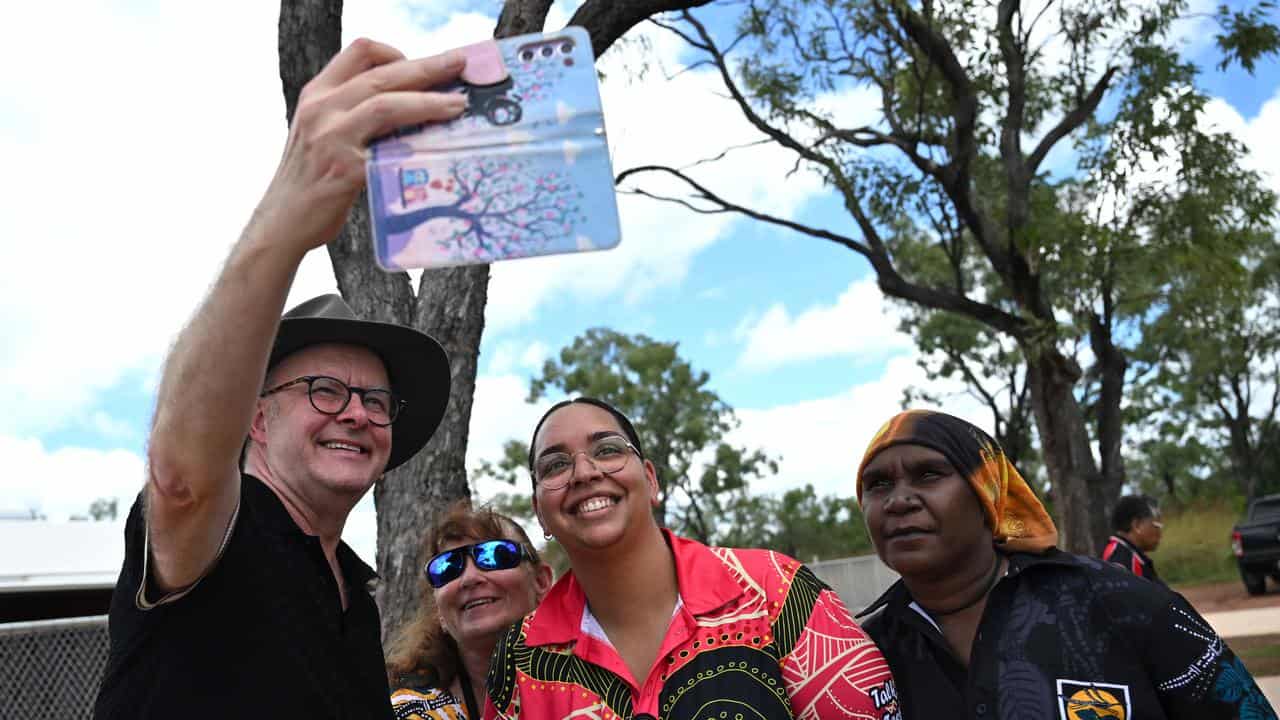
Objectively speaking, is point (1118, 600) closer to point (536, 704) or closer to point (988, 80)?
point (536, 704)

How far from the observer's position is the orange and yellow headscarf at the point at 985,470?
2928mm

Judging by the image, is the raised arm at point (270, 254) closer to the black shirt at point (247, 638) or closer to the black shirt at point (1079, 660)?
the black shirt at point (247, 638)

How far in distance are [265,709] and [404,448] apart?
38.2 inches

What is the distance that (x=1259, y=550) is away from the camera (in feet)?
73.6

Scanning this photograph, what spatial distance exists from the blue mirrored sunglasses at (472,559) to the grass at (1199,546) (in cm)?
2870

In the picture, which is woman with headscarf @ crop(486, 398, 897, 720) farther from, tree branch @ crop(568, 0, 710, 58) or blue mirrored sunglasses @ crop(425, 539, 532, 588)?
tree branch @ crop(568, 0, 710, 58)

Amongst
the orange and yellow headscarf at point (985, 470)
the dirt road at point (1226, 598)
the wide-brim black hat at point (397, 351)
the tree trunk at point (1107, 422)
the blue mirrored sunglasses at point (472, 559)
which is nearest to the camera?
the wide-brim black hat at point (397, 351)

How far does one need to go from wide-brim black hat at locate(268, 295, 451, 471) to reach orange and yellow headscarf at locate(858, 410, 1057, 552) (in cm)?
120

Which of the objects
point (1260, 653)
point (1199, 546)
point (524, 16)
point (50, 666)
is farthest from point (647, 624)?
point (1199, 546)

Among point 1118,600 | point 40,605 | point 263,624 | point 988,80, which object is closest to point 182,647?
point 263,624

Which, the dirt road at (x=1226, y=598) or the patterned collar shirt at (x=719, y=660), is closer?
the patterned collar shirt at (x=719, y=660)


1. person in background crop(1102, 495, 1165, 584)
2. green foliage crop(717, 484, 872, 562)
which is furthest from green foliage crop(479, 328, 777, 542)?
person in background crop(1102, 495, 1165, 584)

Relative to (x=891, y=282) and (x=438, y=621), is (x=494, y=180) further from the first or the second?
(x=891, y=282)

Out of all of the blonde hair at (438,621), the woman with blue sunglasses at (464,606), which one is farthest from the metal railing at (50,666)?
the woman with blue sunglasses at (464,606)
